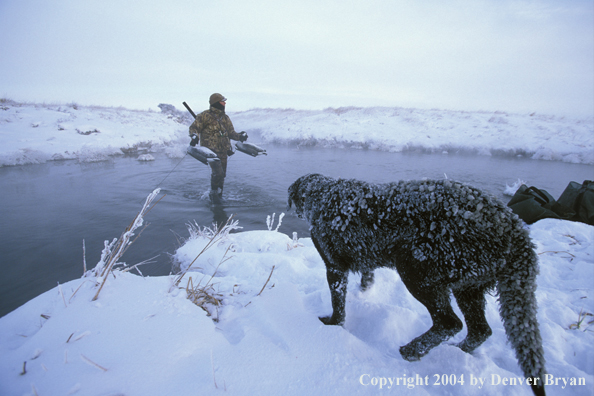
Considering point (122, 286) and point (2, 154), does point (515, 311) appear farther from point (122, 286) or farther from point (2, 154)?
point (2, 154)

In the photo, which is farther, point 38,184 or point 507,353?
point 38,184

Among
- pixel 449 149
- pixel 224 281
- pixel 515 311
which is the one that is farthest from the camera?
pixel 449 149

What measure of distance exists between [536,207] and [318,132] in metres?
15.3

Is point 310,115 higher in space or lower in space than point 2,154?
higher

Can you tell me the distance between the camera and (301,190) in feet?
8.34

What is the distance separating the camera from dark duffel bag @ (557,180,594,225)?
445 centimetres

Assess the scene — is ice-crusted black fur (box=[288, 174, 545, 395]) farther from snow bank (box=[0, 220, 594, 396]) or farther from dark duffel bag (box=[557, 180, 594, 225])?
dark duffel bag (box=[557, 180, 594, 225])

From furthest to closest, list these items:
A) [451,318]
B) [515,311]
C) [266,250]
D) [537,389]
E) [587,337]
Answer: [266,250]
[587,337]
[451,318]
[515,311]
[537,389]

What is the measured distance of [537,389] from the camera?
133cm

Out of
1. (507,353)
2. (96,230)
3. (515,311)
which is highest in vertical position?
(515,311)

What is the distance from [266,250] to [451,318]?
9.14 ft

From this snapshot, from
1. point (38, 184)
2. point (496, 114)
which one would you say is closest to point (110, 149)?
point (38, 184)

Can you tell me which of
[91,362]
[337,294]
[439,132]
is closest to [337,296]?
[337,294]

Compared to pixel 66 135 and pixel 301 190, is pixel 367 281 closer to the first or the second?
pixel 301 190
